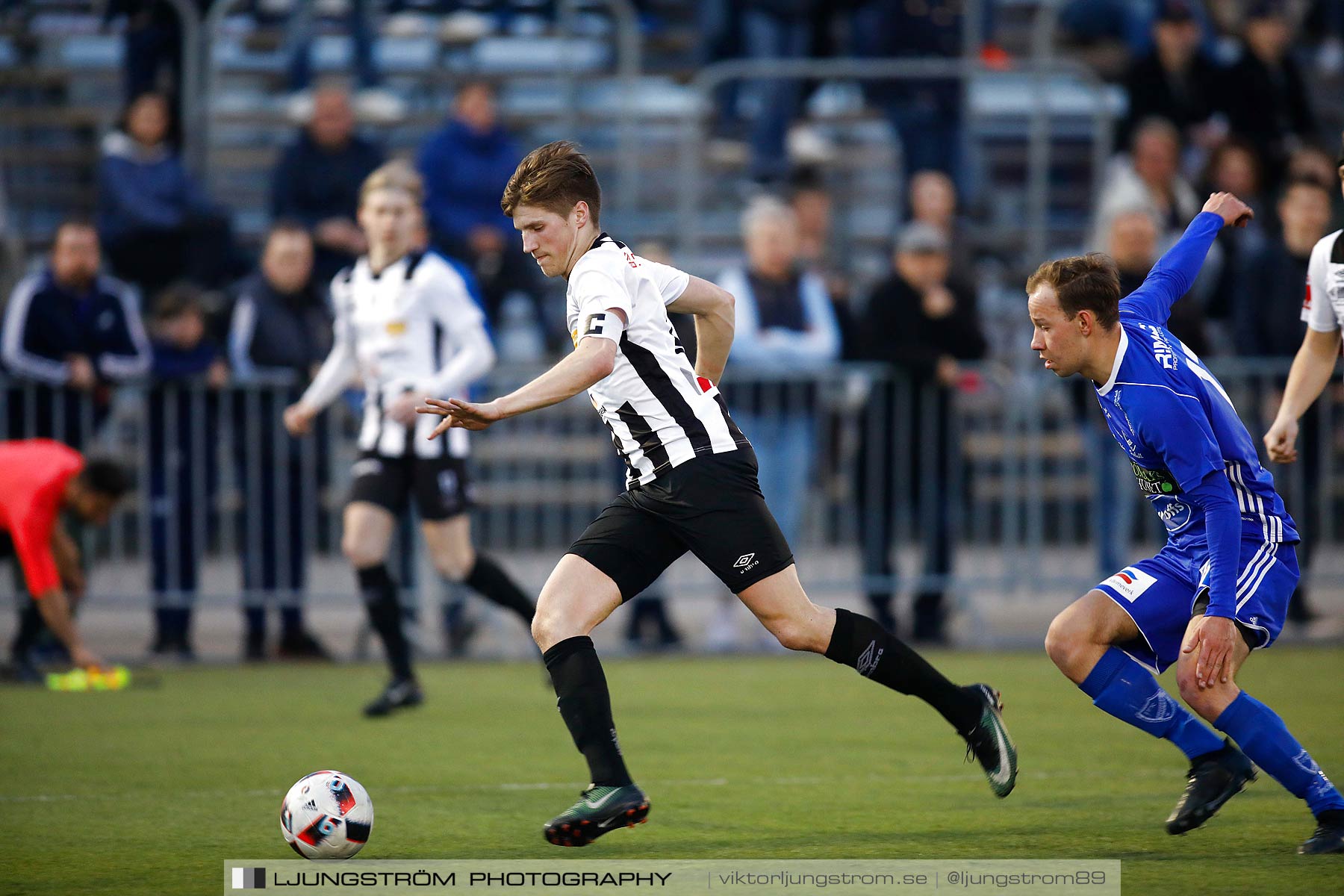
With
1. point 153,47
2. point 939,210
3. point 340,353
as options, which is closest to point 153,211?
point 153,47

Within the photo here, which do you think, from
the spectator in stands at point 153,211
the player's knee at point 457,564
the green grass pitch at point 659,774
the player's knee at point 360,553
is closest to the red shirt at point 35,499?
the green grass pitch at point 659,774

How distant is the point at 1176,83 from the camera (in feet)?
43.7

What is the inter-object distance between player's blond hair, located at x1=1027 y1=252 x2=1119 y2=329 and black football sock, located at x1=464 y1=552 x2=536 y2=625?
4.12 metres

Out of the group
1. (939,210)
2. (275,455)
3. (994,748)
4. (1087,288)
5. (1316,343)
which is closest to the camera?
(1087,288)

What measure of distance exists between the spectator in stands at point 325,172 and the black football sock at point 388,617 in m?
4.08

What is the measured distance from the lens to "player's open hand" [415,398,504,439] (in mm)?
4566

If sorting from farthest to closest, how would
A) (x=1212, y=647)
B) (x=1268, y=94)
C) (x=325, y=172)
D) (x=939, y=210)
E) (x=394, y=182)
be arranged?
(x=1268, y=94) < (x=325, y=172) < (x=939, y=210) < (x=394, y=182) < (x=1212, y=647)

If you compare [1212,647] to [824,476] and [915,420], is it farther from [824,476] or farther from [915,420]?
[824,476]

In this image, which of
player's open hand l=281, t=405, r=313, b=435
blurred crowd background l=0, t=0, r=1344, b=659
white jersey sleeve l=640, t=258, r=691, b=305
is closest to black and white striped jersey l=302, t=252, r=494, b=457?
player's open hand l=281, t=405, r=313, b=435

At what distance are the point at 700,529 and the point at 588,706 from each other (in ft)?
2.23

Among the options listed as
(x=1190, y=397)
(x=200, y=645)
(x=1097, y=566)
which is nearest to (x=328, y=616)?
(x=200, y=645)

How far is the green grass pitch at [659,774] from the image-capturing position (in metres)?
5.07

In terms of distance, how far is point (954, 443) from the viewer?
1050 centimetres

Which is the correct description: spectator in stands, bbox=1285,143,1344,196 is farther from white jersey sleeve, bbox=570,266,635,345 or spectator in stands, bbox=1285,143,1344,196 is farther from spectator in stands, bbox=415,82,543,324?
white jersey sleeve, bbox=570,266,635,345
